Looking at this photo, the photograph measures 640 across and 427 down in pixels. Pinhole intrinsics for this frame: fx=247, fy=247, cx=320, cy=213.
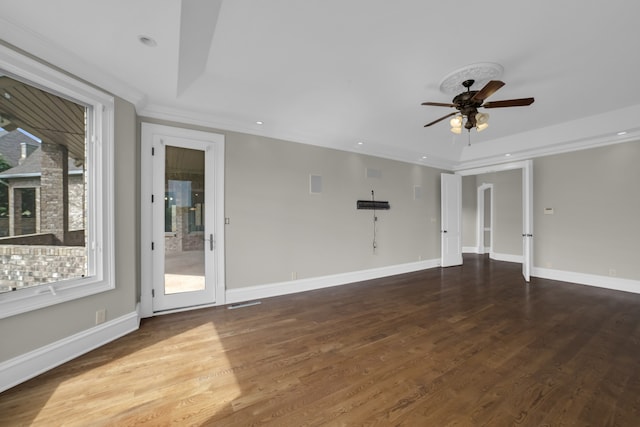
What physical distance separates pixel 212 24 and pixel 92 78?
4.80 feet

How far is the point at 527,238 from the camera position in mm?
5008

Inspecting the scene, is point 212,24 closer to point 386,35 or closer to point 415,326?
point 386,35

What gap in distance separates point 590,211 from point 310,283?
5.39m

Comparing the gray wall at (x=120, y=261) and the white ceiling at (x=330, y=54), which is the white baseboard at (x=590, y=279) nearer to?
the white ceiling at (x=330, y=54)

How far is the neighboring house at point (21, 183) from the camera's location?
2.04 m

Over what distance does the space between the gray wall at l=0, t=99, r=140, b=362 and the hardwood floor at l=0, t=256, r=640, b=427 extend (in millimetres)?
337

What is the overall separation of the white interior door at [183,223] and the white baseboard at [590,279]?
644 cm

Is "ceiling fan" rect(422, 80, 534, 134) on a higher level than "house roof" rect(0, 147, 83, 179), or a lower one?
higher

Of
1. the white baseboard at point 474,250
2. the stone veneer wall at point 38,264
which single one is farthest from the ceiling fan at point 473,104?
the white baseboard at point 474,250

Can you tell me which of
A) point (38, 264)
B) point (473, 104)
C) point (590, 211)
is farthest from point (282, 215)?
point (590, 211)

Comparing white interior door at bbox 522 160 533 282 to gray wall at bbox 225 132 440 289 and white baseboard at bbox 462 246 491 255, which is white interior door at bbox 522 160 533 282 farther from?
white baseboard at bbox 462 246 491 255

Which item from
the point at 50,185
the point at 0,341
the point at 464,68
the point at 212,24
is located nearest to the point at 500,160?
the point at 464,68

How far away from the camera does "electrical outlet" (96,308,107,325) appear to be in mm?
2516

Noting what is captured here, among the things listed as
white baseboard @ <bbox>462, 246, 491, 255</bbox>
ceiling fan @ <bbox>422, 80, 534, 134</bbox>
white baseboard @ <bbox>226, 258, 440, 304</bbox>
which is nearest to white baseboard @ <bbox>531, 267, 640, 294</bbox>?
white baseboard @ <bbox>226, 258, 440, 304</bbox>
